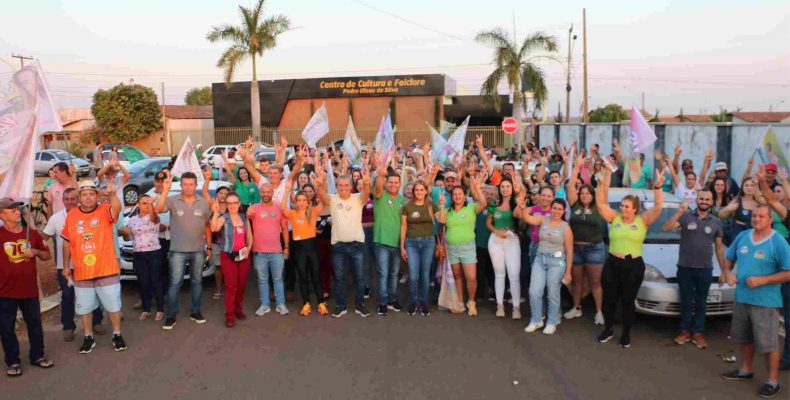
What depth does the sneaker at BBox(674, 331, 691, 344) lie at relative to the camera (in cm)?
640

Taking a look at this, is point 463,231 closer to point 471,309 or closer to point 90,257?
point 471,309

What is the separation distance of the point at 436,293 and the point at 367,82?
33264 mm

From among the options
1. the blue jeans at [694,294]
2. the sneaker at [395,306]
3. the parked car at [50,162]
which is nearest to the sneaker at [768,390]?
the blue jeans at [694,294]

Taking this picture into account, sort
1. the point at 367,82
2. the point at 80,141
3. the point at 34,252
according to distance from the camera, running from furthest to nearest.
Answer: the point at 80,141 < the point at 367,82 < the point at 34,252

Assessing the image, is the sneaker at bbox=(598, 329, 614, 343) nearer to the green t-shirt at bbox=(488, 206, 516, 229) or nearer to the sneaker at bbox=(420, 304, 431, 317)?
the green t-shirt at bbox=(488, 206, 516, 229)

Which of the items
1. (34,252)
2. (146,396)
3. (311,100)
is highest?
(311,100)

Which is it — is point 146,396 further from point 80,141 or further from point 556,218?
point 80,141

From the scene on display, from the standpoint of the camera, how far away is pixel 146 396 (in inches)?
207

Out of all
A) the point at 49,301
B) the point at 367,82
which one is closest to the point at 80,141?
the point at 367,82

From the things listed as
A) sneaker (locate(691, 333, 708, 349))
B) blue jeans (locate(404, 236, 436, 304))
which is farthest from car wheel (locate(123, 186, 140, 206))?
sneaker (locate(691, 333, 708, 349))

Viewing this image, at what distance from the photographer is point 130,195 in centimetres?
1881

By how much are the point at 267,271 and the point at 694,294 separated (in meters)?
4.87

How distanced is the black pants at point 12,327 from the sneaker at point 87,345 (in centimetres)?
42

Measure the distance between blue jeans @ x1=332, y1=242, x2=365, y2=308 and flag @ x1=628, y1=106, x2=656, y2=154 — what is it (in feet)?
14.7
